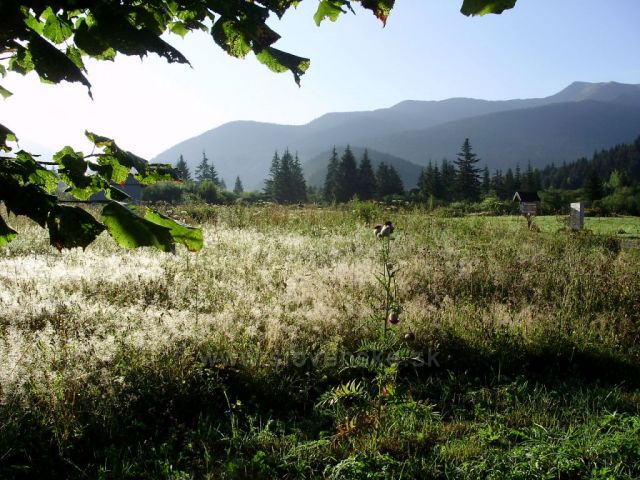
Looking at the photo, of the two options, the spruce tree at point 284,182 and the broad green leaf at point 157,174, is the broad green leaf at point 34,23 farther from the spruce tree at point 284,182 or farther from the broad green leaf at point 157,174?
the spruce tree at point 284,182

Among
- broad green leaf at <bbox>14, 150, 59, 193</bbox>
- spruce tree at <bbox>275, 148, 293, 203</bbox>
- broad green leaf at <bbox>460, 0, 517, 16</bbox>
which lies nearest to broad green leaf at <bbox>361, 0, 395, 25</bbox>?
broad green leaf at <bbox>460, 0, 517, 16</bbox>

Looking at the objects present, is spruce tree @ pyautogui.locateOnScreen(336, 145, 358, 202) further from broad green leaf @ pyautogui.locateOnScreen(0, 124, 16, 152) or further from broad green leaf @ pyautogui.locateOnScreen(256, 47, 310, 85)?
broad green leaf @ pyautogui.locateOnScreen(0, 124, 16, 152)

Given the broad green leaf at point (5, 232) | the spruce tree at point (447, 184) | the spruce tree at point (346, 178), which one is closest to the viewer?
the broad green leaf at point (5, 232)

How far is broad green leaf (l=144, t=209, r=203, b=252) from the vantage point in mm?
1377

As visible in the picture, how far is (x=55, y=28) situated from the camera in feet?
4.66

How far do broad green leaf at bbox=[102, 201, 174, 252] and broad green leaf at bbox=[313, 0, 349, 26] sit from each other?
3.19ft

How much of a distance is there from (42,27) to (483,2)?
1457 millimetres

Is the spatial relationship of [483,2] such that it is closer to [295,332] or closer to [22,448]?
[22,448]

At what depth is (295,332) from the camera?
470 centimetres

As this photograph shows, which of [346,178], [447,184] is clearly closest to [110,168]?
[447,184]

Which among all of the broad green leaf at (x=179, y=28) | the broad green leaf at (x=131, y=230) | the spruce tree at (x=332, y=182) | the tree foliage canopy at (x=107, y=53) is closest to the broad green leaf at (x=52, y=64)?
the tree foliage canopy at (x=107, y=53)

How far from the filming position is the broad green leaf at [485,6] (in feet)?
3.49

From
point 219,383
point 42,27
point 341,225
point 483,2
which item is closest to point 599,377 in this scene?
point 219,383

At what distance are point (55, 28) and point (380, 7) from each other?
3.59 ft
